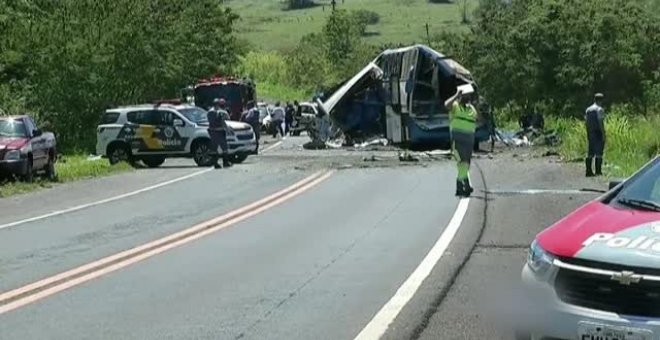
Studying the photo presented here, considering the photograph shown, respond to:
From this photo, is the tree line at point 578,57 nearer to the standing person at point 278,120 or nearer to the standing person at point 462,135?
the standing person at point 278,120

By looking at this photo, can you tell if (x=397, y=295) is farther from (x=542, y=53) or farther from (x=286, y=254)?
(x=542, y=53)

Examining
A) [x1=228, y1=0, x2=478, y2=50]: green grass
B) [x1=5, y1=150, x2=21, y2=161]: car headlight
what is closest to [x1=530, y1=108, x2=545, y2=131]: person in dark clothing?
[x1=5, y1=150, x2=21, y2=161]: car headlight

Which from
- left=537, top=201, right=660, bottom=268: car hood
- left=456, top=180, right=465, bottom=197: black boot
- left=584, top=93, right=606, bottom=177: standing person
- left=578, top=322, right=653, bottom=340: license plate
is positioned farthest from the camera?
left=584, top=93, right=606, bottom=177: standing person

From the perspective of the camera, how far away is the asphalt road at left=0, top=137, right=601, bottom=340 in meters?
9.27

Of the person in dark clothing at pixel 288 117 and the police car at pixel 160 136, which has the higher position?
the police car at pixel 160 136

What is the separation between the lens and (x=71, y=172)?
30.7 meters

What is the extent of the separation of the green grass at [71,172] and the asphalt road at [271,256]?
1.08 m

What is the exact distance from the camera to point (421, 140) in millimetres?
36219

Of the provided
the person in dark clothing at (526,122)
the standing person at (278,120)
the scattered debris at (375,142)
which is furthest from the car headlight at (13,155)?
the standing person at (278,120)

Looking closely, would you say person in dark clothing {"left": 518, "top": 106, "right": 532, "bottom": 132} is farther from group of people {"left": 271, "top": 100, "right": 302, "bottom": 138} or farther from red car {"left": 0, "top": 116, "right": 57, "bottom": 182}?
red car {"left": 0, "top": 116, "right": 57, "bottom": 182}

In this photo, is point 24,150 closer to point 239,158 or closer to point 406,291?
point 239,158

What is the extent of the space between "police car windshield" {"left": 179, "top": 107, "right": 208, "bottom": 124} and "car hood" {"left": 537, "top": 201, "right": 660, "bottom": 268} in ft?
87.0

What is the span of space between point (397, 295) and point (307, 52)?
102472 mm

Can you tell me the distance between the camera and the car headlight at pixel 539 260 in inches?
273
